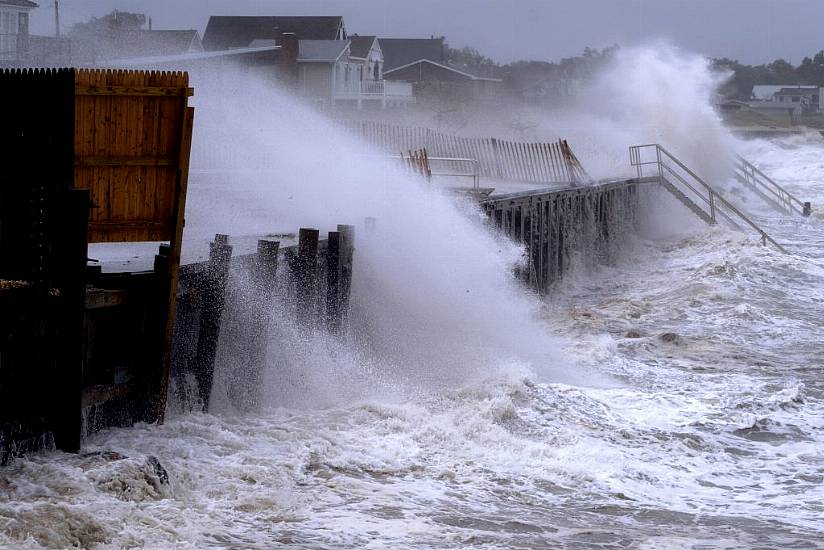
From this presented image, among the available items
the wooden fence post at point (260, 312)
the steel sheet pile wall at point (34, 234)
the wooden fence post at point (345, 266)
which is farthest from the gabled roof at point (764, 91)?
the steel sheet pile wall at point (34, 234)

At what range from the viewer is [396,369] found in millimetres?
13703

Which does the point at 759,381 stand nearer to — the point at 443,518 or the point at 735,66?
the point at 443,518

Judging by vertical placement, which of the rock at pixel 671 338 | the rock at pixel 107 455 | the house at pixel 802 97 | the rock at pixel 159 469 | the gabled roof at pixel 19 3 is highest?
the house at pixel 802 97

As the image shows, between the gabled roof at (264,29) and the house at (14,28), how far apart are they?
21.7 m

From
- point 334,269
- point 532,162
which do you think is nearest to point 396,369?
point 334,269

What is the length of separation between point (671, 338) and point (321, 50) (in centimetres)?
3991

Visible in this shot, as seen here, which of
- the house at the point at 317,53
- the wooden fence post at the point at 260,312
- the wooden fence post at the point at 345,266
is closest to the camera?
the wooden fence post at the point at 260,312

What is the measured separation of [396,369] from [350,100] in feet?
152

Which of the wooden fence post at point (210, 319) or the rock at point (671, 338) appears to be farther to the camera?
the rock at point (671, 338)

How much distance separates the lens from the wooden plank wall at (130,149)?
353 inches

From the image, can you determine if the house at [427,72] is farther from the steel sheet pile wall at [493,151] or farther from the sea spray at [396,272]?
the sea spray at [396,272]

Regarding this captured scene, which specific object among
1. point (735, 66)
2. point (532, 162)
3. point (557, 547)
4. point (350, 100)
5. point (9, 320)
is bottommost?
point (557, 547)

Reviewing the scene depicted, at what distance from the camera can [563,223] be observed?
25422mm

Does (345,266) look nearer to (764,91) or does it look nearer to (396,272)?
(396,272)
